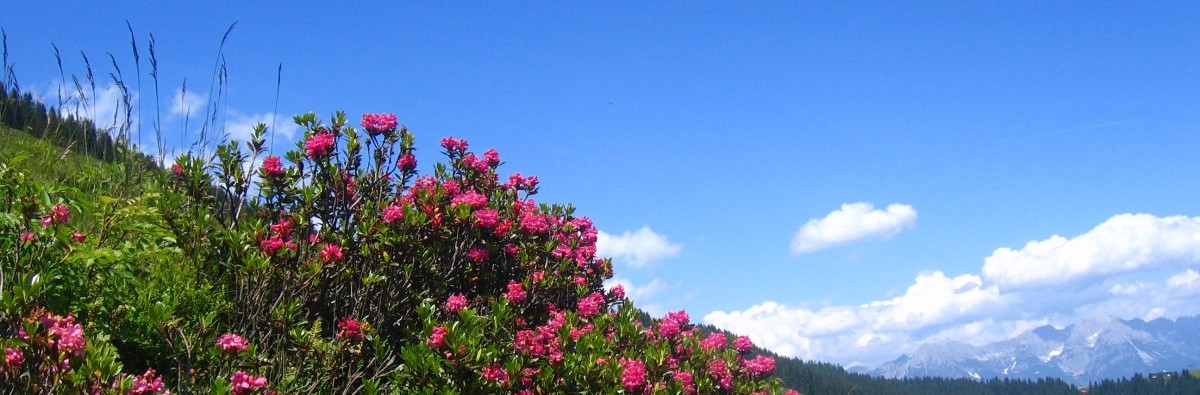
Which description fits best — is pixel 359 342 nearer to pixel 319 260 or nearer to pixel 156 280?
pixel 319 260

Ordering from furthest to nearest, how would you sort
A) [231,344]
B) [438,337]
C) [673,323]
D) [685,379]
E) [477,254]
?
1. [673,323]
2. [477,254]
3. [685,379]
4. [438,337]
5. [231,344]

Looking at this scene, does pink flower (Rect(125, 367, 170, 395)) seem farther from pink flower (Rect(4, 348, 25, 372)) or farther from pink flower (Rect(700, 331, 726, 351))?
pink flower (Rect(700, 331, 726, 351))

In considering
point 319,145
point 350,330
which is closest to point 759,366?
point 350,330

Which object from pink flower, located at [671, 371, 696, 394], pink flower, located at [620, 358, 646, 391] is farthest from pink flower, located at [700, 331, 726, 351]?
pink flower, located at [620, 358, 646, 391]

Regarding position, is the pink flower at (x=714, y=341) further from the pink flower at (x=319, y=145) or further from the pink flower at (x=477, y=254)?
the pink flower at (x=319, y=145)

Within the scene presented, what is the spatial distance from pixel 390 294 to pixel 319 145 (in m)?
1.51

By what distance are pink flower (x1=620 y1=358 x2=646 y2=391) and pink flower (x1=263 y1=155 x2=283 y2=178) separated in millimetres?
3283

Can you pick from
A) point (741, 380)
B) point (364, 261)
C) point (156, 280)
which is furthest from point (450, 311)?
point (741, 380)

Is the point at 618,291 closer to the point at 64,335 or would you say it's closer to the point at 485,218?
the point at 485,218

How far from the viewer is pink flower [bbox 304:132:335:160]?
21.4 ft

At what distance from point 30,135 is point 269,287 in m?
6.47

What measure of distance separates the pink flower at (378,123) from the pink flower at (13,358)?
445cm

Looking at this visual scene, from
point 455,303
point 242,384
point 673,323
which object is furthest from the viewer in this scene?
point 673,323

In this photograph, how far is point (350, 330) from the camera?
5.35 meters
